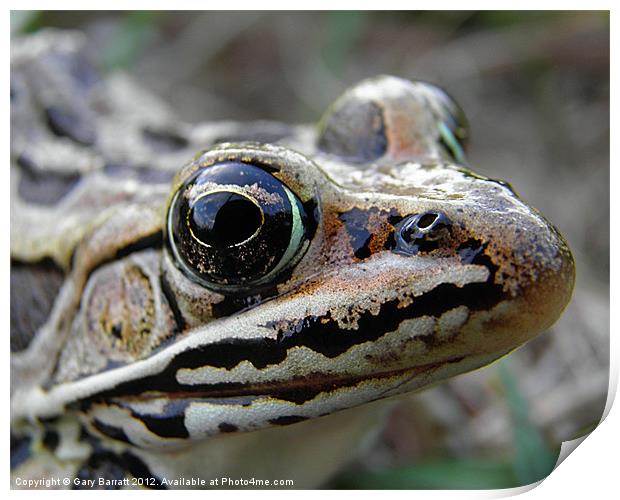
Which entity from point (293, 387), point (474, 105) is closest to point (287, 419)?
point (293, 387)

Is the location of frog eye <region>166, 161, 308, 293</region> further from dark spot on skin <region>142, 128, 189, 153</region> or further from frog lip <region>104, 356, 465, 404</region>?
dark spot on skin <region>142, 128, 189, 153</region>

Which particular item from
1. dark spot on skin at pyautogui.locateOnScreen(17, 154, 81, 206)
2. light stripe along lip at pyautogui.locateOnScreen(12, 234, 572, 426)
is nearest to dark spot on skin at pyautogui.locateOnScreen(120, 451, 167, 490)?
light stripe along lip at pyautogui.locateOnScreen(12, 234, 572, 426)

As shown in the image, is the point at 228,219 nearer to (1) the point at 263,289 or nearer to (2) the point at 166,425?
(1) the point at 263,289

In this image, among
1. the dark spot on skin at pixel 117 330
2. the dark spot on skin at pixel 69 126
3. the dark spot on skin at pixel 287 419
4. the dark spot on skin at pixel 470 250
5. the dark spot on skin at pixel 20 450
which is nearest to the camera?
the dark spot on skin at pixel 470 250

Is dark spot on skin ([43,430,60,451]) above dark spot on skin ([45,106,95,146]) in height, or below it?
below

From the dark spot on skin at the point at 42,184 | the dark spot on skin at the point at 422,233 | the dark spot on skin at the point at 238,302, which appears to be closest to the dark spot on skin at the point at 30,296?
the dark spot on skin at the point at 42,184

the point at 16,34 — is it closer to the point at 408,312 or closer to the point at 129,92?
the point at 129,92

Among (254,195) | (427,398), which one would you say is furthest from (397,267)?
(427,398)

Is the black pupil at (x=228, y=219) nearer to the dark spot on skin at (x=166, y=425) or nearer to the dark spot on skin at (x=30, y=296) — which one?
the dark spot on skin at (x=166, y=425)
